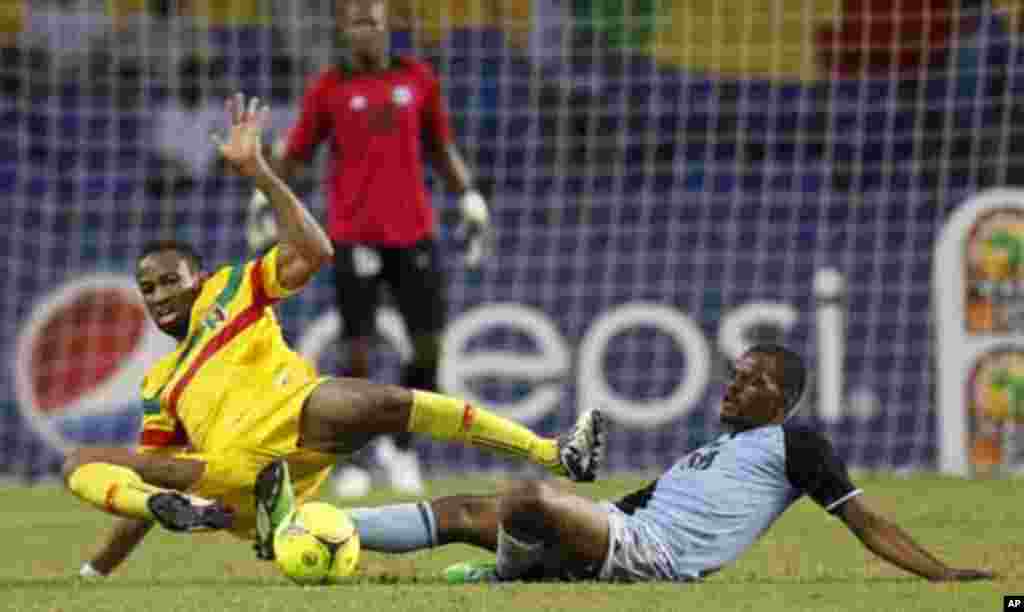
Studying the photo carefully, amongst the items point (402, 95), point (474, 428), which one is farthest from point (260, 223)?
point (474, 428)

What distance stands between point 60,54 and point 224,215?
1.51 meters

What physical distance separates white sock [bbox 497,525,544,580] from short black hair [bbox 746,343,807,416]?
806 millimetres

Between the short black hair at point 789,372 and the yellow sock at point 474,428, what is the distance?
0.74 metres

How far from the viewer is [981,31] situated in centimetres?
1280

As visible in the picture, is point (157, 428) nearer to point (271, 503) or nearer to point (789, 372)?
point (271, 503)

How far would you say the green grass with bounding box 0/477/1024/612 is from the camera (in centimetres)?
608

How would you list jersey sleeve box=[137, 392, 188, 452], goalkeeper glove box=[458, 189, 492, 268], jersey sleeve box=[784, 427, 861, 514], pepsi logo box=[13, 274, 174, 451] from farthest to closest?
1. pepsi logo box=[13, 274, 174, 451]
2. goalkeeper glove box=[458, 189, 492, 268]
3. jersey sleeve box=[137, 392, 188, 452]
4. jersey sleeve box=[784, 427, 861, 514]

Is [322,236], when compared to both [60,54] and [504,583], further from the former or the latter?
[60,54]

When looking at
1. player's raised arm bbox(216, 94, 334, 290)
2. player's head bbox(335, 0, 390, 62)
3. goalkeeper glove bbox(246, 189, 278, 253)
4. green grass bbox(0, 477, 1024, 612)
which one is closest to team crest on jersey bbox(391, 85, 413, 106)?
player's head bbox(335, 0, 390, 62)

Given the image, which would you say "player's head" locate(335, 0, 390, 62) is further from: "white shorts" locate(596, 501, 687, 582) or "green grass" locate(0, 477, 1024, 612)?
"white shorts" locate(596, 501, 687, 582)

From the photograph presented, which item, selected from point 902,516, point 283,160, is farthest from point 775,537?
point 283,160

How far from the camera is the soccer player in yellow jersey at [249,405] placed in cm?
680

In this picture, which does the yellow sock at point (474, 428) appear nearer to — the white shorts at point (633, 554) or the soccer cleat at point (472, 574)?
the soccer cleat at point (472, 574)

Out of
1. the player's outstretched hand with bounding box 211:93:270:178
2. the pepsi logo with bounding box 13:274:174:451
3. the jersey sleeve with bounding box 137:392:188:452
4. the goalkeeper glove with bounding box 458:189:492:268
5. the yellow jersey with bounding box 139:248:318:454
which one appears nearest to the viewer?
the player's outstretched hand with bounding box 211:93:270:178
